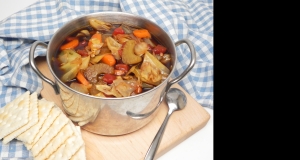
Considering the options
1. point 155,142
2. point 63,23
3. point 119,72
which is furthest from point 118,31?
point 155,142

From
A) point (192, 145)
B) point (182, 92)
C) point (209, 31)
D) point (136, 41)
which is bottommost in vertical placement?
point (192, 145)

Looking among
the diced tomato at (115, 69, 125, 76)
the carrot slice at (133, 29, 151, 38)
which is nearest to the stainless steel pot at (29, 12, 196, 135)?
the carrot slice at (133, 29, 151, 38)

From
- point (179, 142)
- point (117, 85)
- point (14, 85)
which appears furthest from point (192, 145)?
point (14, 85)

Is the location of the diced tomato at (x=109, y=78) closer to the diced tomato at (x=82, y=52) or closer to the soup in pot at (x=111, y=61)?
the soup in pot at (x=111, y=61)

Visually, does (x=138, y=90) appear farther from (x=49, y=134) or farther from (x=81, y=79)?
(x=49, y=134)

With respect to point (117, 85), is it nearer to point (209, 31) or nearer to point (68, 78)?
point (68, 78)

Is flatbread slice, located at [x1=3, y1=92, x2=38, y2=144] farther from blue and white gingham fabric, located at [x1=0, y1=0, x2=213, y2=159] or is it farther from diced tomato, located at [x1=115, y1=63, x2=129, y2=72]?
diced tomato, located at [x1=115, y1=63, x2=129, y2=72]
